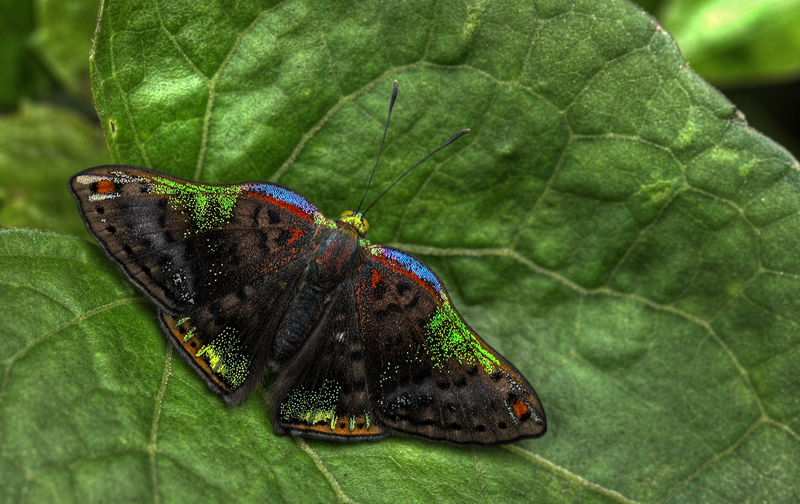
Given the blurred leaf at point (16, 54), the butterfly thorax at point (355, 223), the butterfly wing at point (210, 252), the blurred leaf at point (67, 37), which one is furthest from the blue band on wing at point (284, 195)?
the blurred leaf at point (16, 54)

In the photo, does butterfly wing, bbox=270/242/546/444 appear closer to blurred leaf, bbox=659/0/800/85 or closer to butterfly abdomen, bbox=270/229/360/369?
butterfly abdomen, bbox=270/229/360/369

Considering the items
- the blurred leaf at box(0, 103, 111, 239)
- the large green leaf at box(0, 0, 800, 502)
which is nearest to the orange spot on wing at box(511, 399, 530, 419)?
the large green leaf at box(0, 0, 800, 502)

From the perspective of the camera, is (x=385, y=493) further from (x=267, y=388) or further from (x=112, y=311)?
(x=112, y=311)

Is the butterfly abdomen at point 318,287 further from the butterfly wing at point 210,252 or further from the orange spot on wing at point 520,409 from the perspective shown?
the orange spot on wing at point 520,409

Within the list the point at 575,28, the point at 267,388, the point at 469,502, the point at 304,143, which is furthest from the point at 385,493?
the point at 575,28

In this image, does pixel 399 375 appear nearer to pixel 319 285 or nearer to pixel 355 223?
pixel 319 285

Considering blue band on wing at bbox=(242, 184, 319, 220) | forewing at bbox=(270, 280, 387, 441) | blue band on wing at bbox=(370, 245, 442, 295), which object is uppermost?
blue band on wing at bbox=(242, 184, 319, 220)
